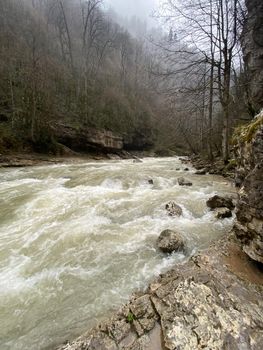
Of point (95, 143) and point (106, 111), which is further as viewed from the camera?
point (106, 111)

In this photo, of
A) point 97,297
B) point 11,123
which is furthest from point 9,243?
point 11,123

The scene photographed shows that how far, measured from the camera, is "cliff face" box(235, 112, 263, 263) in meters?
2.83

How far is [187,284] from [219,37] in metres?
10.6

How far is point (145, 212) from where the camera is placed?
5797 millimetres

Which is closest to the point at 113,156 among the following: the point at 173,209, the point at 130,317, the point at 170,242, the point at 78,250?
the point at 173,209

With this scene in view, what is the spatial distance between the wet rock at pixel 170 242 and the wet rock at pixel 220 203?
1.90m

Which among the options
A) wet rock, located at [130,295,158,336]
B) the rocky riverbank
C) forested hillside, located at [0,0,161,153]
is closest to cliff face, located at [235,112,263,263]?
→ the rocky riverbank

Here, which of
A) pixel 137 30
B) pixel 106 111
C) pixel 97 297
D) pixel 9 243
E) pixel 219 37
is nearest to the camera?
pixel 97 297

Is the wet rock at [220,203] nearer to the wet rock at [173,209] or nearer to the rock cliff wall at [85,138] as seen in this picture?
the wet rock at [173,209]

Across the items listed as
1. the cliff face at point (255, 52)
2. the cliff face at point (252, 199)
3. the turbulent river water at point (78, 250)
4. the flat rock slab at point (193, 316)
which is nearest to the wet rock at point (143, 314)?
the flat rock slab at point (193, 316)

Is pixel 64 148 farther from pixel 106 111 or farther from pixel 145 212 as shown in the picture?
pixel 145 212

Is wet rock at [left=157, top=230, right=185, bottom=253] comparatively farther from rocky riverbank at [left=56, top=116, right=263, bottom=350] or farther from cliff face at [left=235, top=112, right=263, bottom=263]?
cliff face at [left=235, top=112, right=263, bottom=263]

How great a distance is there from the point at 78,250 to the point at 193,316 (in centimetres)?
242

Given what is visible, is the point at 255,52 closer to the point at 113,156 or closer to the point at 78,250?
the point at 113,156
